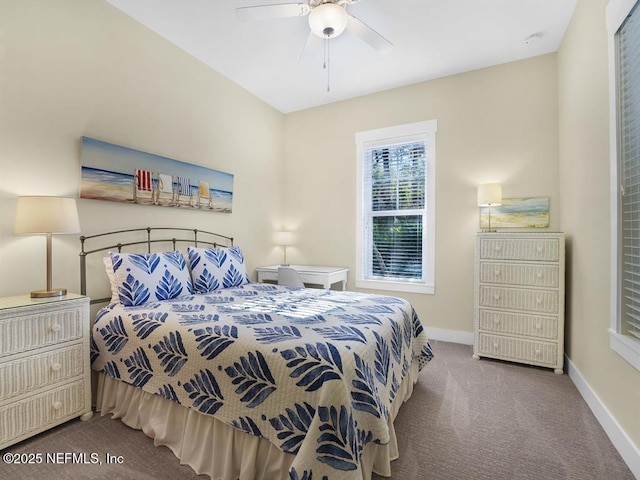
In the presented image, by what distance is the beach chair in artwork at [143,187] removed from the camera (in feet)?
8.80

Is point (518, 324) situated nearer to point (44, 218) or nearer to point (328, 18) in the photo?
point (328, 18)

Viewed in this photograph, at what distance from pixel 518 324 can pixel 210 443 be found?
274 cm

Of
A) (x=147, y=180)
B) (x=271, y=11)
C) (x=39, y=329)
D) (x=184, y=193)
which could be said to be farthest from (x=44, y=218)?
(x=271, y=11)

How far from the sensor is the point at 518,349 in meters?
2.90

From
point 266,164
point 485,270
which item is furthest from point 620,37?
point 266,164

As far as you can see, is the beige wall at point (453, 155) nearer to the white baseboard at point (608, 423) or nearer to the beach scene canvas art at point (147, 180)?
the white baseboard at point (608, 423)

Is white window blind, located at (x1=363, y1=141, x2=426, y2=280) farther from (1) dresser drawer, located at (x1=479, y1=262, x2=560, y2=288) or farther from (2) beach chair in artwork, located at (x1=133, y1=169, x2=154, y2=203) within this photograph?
(2) beach chair in artwork, located at (x1=133, y1=169, x2=154, y2=203)

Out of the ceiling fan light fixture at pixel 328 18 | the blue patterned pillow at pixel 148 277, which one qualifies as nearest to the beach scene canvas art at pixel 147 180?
the blue patterned pillow at pixel 148 277

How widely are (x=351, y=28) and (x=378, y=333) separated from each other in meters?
2.12

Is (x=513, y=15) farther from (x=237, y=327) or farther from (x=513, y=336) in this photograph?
(x=237, y=327)

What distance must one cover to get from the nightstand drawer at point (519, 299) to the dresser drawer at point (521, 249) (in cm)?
30

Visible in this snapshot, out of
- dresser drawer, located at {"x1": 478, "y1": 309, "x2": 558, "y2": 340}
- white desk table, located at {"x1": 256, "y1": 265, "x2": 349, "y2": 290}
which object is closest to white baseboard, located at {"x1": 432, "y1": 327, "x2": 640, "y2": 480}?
dresser drawer, located at {"x1": 478, "y1": 309, "x2": 558, "y2": 340}

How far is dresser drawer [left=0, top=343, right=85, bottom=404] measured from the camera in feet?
5.54

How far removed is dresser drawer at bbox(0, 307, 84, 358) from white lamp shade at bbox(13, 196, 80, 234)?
50 cm
